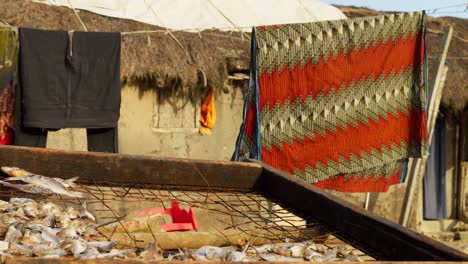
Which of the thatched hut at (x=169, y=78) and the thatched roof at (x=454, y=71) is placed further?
the thatched roof at (x=454, y=71)

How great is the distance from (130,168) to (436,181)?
298 inches

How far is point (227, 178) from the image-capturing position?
4414 mm

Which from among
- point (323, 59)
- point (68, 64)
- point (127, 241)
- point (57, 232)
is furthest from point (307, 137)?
point (57, 232)

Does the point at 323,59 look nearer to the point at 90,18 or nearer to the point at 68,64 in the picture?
the point at 68,64

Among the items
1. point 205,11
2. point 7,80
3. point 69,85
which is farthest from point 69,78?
point 205,11

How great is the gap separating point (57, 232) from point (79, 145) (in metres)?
5.04

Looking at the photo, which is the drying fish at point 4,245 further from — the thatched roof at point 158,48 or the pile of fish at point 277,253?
the thatched roof at point 158,48

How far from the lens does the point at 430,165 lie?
36.1 ft

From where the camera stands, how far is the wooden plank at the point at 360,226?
2799 millimetres

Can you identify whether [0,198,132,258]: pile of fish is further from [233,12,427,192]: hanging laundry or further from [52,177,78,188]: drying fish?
[233,12,427,192]: hanging laundry

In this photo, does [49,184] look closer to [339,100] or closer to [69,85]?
[69,85]

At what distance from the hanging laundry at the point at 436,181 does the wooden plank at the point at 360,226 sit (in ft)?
22.9

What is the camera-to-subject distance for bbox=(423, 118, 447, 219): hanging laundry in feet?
35.9

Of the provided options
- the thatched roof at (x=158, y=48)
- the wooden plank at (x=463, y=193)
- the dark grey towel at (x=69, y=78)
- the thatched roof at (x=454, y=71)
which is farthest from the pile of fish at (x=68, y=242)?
the wooden plank at (x=463, y=193)
